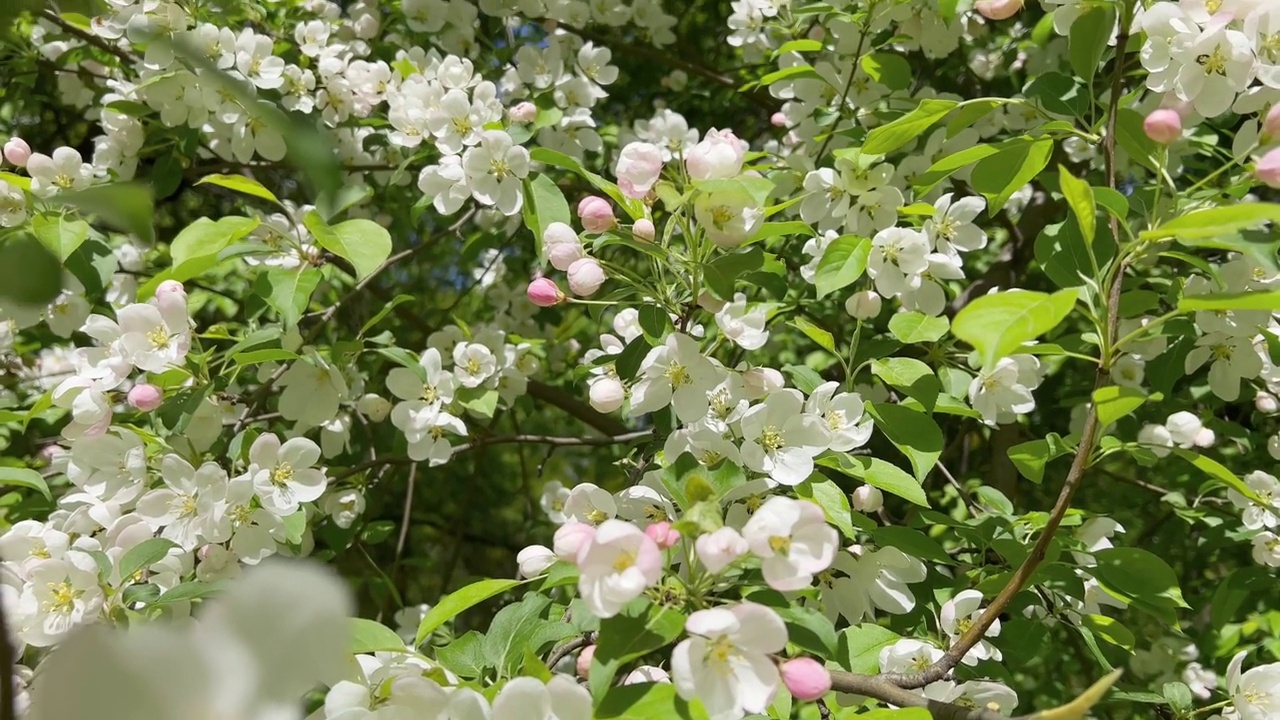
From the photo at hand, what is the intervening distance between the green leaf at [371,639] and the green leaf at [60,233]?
974 millimetres

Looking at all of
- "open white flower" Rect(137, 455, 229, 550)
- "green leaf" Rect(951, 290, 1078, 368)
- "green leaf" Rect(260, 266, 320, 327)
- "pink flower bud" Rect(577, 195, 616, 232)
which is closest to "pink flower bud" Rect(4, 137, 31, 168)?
"green leaf" Rect(260, 266, 320, 327)

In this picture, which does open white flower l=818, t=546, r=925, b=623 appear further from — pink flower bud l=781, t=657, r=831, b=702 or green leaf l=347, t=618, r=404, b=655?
green leaf l=347, t=618, r=404, b=655

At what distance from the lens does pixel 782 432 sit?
1235 millimetres

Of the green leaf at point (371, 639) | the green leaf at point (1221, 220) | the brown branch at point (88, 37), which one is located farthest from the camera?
the brown branch at point (88, 37)

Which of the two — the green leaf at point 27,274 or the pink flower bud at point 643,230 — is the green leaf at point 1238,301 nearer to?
the pink flower bud at point 643,230

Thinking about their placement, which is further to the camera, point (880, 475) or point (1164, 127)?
point (880, 475)

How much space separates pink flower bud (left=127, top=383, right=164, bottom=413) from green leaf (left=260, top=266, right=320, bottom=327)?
24 cm

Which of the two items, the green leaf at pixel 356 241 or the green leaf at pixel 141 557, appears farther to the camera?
the green leaf at pixel 356 241

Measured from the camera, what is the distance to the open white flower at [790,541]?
33.9 inches

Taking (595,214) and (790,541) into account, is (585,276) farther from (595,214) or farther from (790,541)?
(790,541)

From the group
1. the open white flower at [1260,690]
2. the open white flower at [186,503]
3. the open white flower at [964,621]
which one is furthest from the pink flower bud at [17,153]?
the open white flower at [1260,690]

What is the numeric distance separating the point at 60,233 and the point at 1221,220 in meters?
1.80

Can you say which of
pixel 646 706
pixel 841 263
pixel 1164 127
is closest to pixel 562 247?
pixel 841 263

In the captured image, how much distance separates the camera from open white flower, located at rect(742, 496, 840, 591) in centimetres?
86
